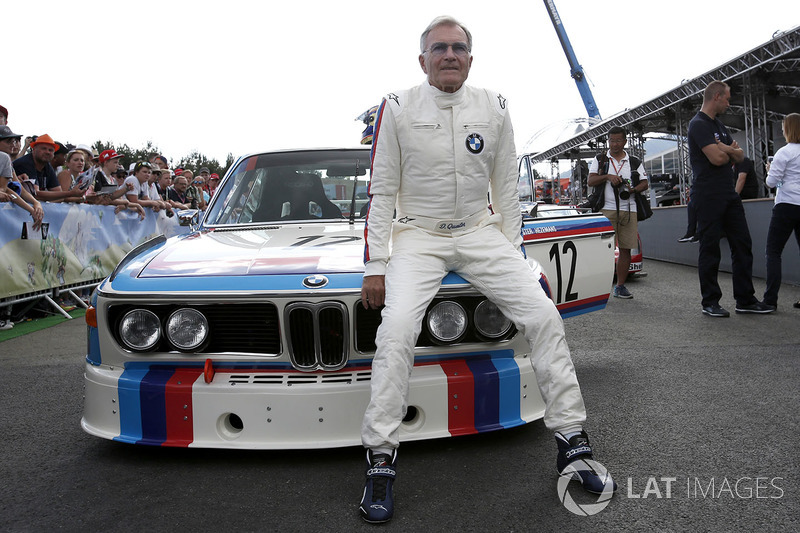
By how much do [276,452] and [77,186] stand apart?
6662mm

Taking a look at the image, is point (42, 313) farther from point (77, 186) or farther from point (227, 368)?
point (227, 368)

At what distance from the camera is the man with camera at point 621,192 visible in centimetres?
763

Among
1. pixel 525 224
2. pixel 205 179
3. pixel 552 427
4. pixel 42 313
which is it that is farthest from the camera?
pixel 205 179

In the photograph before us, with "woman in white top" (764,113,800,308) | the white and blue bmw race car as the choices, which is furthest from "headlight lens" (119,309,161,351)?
"woman in white top" (764,113,800,308)

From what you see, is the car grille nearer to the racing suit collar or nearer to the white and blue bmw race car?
the white and blue bmw race car

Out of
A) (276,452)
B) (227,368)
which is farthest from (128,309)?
(276,452)

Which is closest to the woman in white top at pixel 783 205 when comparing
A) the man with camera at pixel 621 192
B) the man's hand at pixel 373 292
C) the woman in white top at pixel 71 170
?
the man with camera at pixel 621 192

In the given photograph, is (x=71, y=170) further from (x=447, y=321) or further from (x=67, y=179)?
(x=447, y=321)

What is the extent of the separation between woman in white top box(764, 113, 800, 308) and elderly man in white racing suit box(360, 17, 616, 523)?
14.4 feet

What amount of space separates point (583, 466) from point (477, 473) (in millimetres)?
422

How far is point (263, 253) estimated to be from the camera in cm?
322

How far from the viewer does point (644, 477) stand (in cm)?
266

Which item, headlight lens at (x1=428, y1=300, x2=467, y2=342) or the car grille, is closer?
the car grille

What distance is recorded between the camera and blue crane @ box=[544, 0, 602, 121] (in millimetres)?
46719
